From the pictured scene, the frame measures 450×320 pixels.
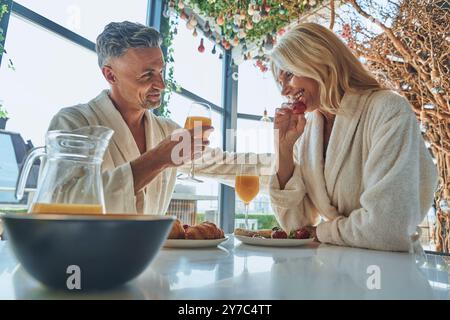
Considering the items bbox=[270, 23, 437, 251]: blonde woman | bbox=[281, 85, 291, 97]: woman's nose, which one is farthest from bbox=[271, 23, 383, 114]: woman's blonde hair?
bbox=[281, 85, 291, 97]: woman's nose

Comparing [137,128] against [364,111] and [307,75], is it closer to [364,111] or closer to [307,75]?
[307,75]

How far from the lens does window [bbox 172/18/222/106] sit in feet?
12.7

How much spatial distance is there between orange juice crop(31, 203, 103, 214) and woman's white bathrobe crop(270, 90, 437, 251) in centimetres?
83

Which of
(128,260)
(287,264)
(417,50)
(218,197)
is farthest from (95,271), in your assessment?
(218,197)

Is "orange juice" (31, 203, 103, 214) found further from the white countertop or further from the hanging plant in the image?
the hanging plant

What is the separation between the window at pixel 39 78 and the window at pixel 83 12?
0.41ft

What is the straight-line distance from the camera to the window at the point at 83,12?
233cm

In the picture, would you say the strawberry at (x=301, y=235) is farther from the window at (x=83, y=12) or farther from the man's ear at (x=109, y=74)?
the window at (x=83, y=12)

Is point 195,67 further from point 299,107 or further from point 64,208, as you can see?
point 64,208

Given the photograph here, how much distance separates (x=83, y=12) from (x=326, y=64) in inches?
84.7

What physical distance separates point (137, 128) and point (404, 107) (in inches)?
56.0

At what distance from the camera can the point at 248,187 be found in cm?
140

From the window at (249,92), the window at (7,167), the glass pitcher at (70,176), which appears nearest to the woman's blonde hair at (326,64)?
the glass pitcher at (70,176)

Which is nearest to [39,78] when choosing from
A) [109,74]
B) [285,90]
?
[109,74]
